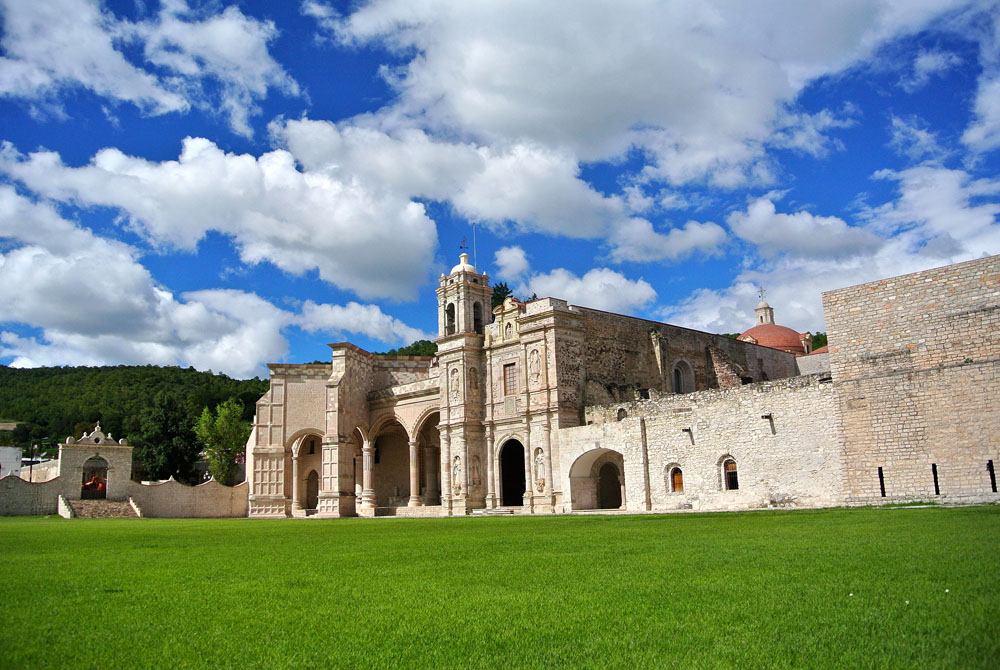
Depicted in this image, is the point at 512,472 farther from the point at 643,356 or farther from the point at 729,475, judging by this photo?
the point at 729,475

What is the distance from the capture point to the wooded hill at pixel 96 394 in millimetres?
71875

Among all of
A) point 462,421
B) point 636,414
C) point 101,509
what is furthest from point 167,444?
point 636,414

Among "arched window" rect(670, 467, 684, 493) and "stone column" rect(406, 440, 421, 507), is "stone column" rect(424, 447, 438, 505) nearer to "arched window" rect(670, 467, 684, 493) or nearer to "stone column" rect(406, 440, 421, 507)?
"stone column" rect(406, 440, 421, 507)

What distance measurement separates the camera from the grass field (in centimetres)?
432

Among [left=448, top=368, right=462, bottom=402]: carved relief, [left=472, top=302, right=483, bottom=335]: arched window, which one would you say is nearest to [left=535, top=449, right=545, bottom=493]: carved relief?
[left=448, top=368, right=462, bottom=402]: carved relief

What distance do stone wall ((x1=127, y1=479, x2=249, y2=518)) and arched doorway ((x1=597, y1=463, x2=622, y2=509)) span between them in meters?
21.5

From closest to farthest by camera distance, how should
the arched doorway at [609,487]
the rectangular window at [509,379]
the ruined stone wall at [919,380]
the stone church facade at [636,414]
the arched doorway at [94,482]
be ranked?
the ruined stone wall at [919,380] → the stone church facade at [636,414] → the arched doorway at [609,487] → the rectangular window at [509,379] → the arched doorway at [94,482]

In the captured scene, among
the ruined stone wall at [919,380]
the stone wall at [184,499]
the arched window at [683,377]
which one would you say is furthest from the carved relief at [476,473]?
the ruined stone wall at [919,380]

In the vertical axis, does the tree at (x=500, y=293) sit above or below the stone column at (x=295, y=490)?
above

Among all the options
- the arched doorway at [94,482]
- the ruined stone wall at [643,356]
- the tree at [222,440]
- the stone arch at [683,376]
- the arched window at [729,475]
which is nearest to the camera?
the arched window at [729,475]

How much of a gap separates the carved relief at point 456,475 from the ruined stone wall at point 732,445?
7535mm

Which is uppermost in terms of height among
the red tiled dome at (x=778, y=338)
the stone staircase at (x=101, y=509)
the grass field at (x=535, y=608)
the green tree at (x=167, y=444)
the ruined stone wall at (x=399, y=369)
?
the red tiled dome at (x=778, y=338)

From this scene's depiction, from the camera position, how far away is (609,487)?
34.6 meters

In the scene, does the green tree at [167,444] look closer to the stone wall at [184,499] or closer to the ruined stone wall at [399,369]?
the stone wall at [184,499]
